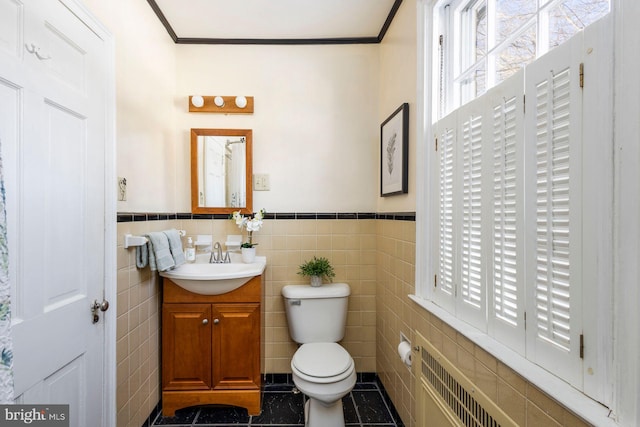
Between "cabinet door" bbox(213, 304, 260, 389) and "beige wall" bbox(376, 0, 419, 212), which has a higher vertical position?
→ "beige wall" bbox(376, 0, 419, 212)

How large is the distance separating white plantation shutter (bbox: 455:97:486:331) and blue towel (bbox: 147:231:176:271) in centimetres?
148

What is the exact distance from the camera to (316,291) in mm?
2035

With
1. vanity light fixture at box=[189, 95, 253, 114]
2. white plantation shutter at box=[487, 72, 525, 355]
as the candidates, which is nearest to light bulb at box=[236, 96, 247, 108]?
vanity light fixture at box=[189, 95, 253, 114]

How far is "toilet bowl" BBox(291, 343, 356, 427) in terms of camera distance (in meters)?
1.54

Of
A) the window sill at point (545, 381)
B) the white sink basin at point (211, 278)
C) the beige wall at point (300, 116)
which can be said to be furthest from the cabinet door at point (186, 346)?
the window sill at point (545, 381)

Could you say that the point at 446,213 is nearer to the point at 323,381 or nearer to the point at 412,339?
the point at 412,339

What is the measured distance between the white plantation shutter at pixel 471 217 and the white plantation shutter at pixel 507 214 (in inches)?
2.4

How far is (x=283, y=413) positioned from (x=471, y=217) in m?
1.64

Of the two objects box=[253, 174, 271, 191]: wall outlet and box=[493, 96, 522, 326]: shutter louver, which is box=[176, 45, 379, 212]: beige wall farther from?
box=[493, 96, 522, 326]: shutter louver

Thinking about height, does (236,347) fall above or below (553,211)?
below

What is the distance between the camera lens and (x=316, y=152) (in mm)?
2223

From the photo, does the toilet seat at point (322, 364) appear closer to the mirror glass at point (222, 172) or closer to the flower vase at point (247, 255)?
the flower vase at point (247, 255)

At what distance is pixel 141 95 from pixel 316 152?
1.12m

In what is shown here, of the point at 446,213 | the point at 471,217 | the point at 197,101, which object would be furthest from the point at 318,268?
the point at 197,101
